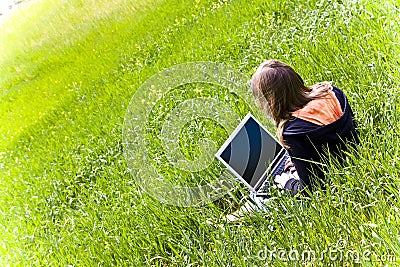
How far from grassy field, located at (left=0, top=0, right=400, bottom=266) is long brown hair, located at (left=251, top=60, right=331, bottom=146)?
1.17 feet

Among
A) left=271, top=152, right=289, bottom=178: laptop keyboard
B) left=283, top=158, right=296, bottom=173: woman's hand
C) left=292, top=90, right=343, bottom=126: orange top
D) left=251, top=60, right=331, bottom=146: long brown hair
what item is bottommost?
left=271, top=152, right=289, bottom=178: laptop keyboard

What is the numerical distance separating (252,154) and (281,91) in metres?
0.42

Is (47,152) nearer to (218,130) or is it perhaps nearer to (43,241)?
(43,241)

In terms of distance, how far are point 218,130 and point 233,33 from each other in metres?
2.69

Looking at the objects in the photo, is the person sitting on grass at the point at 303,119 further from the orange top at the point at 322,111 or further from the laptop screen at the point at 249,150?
the laptop screen at the point at 249,150

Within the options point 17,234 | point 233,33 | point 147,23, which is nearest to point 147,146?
point 17,234

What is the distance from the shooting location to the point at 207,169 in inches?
147

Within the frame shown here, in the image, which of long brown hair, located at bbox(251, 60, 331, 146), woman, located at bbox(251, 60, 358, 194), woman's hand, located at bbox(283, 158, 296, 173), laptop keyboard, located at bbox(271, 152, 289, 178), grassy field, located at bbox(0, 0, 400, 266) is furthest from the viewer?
laptop keyboard, located at bbox(271, 152, 289, 178)

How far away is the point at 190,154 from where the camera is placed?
13.4ft

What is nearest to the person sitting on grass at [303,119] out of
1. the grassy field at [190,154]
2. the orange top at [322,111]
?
the orange top at [322,111]

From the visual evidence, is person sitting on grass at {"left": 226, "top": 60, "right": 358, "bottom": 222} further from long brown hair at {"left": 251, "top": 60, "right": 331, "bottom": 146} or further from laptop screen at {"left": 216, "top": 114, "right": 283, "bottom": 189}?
laptop screen at {"left": 216, "top": 114, "right": 283, "bottom": 189}

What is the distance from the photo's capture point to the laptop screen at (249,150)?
2955mm

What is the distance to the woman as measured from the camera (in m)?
2.73

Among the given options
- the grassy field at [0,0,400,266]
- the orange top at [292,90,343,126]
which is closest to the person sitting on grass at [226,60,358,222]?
the orange top at [292,90,343,126]
